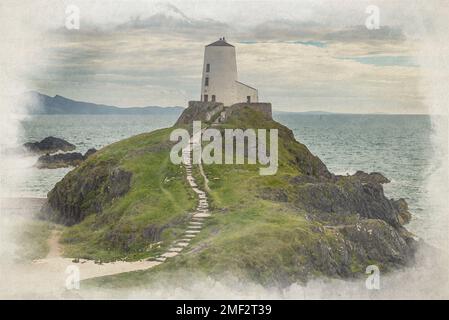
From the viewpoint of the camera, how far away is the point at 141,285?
3578 cm

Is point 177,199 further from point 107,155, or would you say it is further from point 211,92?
point 211,92

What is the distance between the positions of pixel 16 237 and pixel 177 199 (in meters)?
10.9

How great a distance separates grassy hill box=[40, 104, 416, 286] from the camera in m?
38.7

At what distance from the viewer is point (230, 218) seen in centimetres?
4409

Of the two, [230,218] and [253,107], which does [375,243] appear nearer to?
[230,218]

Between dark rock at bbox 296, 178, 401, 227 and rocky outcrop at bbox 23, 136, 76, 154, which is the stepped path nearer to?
dark rock at bbox 296, 178, 401, 227

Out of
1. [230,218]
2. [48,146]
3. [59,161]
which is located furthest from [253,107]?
[48,146]

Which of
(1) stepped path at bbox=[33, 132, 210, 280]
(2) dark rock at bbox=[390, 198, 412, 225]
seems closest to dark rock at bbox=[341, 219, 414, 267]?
(1) stepped path at bbox=[33, 132, 210, 280]

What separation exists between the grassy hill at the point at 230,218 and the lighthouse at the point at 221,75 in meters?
10.4

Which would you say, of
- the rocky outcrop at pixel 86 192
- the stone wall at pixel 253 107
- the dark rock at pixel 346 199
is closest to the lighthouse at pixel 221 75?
the stone wall at pixel 253 107

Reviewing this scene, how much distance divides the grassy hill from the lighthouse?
10383mm

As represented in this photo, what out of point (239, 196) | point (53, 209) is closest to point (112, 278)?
point (239, 196)

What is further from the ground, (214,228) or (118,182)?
(118,182)

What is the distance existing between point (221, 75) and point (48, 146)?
5125cm
